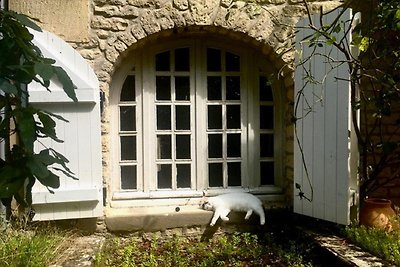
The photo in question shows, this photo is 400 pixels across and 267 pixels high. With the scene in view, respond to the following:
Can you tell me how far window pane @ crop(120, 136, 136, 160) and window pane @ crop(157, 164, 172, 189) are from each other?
0.32 metres

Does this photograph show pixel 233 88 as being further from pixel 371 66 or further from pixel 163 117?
pixel 371 66

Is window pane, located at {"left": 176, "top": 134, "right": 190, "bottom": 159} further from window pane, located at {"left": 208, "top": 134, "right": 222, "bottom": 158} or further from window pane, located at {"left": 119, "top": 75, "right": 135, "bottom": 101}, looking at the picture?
window pane, located at {"left": 119, "top": 75, "right": 135, "bottom": 101}

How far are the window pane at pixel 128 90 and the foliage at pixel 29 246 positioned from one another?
1.47m

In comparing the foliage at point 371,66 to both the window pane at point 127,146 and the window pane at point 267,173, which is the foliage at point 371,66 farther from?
the window pane at point 127,146

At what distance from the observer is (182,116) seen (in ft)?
14.3

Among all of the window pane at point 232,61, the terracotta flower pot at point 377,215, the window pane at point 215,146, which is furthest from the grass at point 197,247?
the window pane at point 232,61

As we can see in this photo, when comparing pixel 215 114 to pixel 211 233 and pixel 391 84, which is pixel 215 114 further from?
pixel 391 84

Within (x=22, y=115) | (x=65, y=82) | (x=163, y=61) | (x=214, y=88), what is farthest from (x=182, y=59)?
(x=22, y=115)

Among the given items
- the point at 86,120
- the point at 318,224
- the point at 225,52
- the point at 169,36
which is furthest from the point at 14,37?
the point at 318,224

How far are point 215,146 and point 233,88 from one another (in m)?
0.64

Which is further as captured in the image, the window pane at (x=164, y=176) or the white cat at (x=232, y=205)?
the window pane at (x=164, y=176)

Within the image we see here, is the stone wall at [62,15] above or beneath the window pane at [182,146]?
above

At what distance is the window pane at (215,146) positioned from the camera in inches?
174

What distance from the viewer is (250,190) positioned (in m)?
4.43
